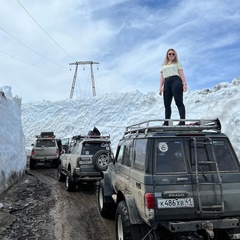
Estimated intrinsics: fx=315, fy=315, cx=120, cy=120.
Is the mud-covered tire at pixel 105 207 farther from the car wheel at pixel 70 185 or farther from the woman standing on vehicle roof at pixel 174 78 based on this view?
the car wheel at pixel 70 185

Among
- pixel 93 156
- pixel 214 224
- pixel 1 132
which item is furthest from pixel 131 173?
pixel 1 132

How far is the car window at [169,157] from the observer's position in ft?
14.1

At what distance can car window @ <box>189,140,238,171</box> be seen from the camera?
4.38m

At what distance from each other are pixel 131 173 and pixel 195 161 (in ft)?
3.74

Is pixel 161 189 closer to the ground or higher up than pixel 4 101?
closer to the ground

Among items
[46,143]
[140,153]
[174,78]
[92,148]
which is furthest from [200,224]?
[46,143]

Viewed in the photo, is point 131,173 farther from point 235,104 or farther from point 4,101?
point 235,104

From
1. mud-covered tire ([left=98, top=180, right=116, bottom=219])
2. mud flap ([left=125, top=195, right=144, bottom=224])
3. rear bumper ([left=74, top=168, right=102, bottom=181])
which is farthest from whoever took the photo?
rear bumper ([left=74, top=168, right=102, bottom=181])

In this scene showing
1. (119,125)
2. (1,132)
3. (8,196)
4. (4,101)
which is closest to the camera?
(8,196)

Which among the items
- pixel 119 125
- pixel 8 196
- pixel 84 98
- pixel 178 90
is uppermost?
pixel 84 98

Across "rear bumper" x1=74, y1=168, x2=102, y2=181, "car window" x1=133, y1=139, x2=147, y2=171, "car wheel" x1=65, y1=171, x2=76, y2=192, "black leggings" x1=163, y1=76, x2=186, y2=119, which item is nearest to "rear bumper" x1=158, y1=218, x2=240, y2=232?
"car window" x1=133, y1=139, x2=147, y2=171

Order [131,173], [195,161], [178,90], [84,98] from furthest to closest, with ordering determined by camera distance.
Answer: [84,98]
[178,90]
[131,173]
[195,161]

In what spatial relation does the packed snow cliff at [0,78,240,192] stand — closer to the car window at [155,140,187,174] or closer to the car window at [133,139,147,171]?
the car window at [133,139,147,171]

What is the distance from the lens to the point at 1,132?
1070 cm
